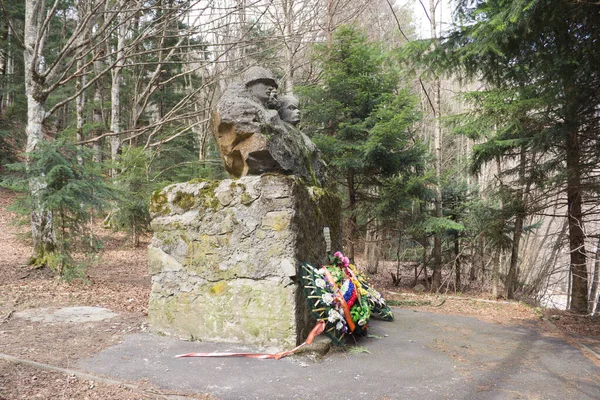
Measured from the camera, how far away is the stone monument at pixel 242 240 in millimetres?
4023

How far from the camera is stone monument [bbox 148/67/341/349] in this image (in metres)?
4.02

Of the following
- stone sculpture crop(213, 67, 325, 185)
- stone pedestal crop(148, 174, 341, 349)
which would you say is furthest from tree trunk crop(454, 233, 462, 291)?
stone pedestal crop(148, 174, 341, 349)

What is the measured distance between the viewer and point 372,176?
9422mm

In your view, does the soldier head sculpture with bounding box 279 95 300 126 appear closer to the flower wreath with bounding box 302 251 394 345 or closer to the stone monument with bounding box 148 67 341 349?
the stone monument with bounding box 148 67 341 349

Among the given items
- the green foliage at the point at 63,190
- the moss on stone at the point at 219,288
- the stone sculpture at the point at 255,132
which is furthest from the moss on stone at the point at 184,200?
the green foliage at the point at 63,190

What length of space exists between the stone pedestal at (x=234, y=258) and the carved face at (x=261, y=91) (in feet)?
3.88

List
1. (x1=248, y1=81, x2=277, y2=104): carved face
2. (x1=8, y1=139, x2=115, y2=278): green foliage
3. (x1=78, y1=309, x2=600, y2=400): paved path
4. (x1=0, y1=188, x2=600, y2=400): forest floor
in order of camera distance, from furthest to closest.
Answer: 1. (x1=8, y1=139, x2=115, y2=278): green foliage
2. (x1=248, y1=81, x2=277, y2=104): carved face
3. (x1=78, y1=309, x2=600, y2=400): paved path
4. (x1=0, y1=188, x2=600, y2=400): forest floor

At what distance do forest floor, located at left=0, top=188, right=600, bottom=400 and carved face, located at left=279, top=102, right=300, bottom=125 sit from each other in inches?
128

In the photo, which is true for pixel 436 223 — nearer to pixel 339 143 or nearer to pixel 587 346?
pixel 339 143

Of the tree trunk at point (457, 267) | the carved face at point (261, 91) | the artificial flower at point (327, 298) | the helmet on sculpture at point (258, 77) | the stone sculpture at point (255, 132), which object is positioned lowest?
the tree trunk at point (457, 267)

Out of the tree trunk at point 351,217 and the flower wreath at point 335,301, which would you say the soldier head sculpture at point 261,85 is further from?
the tree trunk at point 351,217

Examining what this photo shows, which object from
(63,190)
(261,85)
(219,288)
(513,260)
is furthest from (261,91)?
(513,260)

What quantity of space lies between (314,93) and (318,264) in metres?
5.62

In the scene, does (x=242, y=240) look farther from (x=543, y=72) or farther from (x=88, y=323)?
(x=543, y=72)
